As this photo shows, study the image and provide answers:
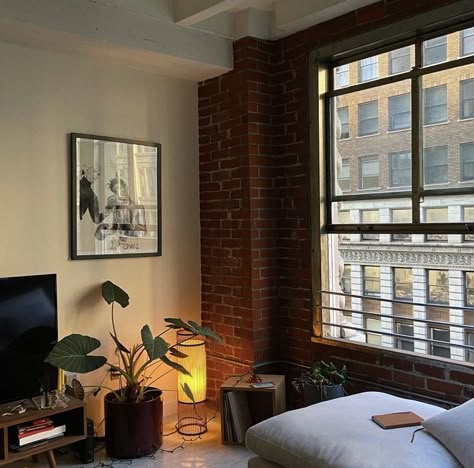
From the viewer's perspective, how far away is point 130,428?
122 inches

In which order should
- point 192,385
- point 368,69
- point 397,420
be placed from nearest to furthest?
1. point 397,420
2. point 368,69
3. point 192,385

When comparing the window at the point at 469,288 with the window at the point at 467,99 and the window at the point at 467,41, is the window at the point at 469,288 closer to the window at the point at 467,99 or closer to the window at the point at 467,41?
the window at the point at 467,99

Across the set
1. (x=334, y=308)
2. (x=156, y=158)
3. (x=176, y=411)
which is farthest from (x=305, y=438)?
(x=156, y=158)

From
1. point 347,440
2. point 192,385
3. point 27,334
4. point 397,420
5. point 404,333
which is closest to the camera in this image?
point 347,440

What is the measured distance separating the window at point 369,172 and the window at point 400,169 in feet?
0.35

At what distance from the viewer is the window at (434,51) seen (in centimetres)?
288

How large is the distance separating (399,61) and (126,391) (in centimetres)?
250

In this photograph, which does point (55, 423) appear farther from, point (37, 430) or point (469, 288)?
point (469, 288)

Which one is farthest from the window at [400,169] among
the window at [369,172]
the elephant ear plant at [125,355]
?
the elephant ear plant at [125,355]

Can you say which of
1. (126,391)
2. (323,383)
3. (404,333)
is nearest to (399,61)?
(404,333)

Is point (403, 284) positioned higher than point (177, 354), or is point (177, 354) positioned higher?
point (403, 284)

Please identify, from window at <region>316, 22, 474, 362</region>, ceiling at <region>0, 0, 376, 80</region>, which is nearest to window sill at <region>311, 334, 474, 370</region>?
window at <region>316, 22, 474, 362</region>

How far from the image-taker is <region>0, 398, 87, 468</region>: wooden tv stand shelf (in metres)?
2.69

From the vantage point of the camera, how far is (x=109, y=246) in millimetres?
3453
